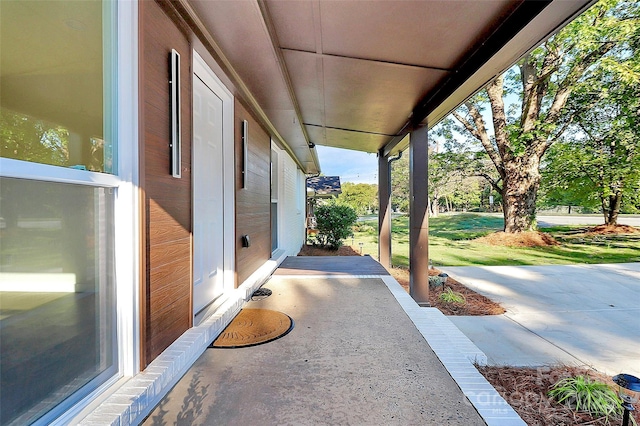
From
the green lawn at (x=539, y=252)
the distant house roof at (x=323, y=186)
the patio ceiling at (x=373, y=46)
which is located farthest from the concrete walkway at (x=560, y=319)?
the distant house roof at (x=323, y=186)

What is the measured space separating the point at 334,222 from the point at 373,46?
26.4 ft

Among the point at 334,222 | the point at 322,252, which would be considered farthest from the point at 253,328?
the point at 334,222

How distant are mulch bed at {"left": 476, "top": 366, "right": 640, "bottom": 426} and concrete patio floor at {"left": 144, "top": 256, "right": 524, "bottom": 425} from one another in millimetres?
480

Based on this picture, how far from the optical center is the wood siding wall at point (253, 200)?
3986mm

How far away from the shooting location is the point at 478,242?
48.1ft

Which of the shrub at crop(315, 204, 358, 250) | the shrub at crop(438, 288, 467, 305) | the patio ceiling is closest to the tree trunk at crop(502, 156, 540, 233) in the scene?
the shrub at crop(315, 204, 358, 250)

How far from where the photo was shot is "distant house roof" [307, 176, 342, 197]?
15.9m

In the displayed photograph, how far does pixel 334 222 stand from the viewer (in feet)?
35.6

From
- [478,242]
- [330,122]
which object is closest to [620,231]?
[478,242]

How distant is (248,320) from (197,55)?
2.45m

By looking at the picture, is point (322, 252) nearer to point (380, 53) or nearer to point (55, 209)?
point (380, 53)

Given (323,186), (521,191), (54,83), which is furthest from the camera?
(323,186)

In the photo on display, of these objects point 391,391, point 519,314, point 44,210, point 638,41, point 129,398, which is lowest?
point 519,314

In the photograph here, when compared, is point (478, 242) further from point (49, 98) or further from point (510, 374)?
point (49, 98)
